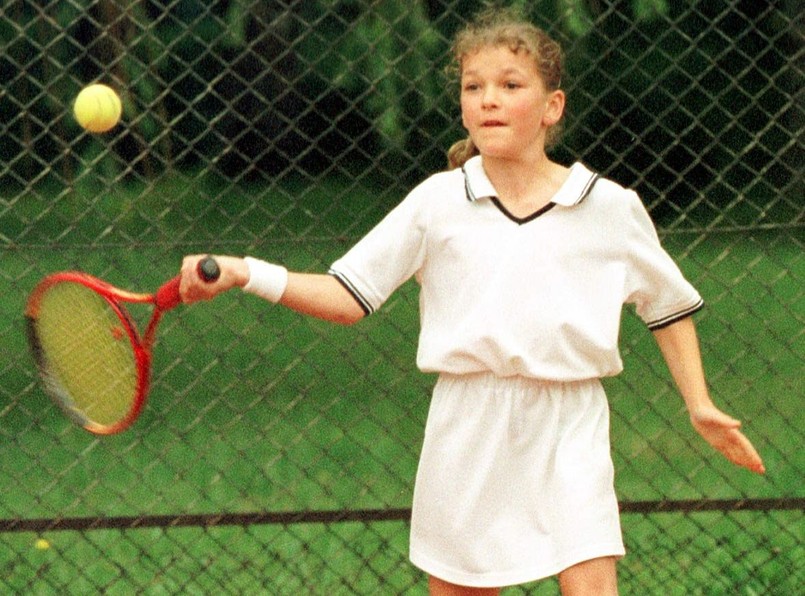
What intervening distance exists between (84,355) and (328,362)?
364 centimetres

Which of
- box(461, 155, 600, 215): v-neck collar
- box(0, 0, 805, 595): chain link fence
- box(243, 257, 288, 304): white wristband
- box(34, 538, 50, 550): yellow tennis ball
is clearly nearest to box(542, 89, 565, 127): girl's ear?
box(461, 155, 600, 215): v-neck collar

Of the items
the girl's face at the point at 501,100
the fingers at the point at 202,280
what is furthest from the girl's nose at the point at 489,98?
the fingers at the point at 202,280

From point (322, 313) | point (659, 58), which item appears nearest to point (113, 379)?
point (322, 313)

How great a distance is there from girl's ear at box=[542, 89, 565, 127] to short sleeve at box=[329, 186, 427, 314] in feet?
0.85

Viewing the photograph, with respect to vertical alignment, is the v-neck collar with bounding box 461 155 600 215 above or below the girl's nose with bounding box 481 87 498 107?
below

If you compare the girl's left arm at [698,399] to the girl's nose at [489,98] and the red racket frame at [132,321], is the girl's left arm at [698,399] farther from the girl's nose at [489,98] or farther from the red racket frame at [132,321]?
the red racket frame at [132,321]

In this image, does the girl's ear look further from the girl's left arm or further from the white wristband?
the white wristband

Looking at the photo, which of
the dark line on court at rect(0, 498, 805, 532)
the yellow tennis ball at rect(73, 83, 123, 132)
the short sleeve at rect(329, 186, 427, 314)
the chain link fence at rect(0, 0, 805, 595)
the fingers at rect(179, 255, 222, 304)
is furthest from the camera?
the yellow tennis ball at rect(73, 83, 123, 132)

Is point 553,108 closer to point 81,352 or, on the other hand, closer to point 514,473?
point 514,473

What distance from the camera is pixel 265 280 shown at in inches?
114

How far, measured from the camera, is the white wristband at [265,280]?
114 inches

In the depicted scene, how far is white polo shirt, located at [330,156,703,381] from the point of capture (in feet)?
9.55

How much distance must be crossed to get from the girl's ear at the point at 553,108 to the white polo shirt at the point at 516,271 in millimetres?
123

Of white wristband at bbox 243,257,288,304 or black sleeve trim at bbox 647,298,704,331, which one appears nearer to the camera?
white wristband at bbox 243,257,288,304
